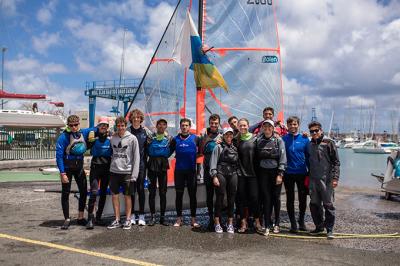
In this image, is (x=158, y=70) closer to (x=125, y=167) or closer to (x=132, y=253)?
(x=125, y=167)

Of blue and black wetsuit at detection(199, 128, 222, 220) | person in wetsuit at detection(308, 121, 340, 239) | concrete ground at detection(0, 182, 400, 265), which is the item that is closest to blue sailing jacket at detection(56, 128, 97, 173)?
concrete ground at detection(0, 182, 400, 265)

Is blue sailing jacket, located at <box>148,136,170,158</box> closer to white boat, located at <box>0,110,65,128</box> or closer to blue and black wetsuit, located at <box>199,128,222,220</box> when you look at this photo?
blue and black wetsuit, located at <box>199,128,222,220</box>

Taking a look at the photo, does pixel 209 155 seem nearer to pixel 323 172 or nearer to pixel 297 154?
pixel 297 154

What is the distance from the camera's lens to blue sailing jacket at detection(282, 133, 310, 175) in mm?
5539

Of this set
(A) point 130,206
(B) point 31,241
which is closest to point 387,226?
(A) point 130,206

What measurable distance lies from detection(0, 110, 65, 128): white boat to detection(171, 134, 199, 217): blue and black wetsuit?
73.3ft

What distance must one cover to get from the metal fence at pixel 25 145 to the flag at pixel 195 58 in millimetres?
12292

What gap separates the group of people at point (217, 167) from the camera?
5.38 m

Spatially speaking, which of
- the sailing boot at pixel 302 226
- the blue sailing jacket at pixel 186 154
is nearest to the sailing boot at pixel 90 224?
the blue sailing jacket at pixel 186 154

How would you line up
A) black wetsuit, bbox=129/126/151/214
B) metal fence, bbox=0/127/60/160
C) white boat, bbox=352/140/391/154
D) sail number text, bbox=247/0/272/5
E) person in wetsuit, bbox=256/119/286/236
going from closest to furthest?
person in wetsuit, bbox=256/119/286/236
black wetsuit, bbox=129/126/151/214
sail number text, bbox=247/0/272/5
metal fence, bbox=0/127/60/160
white boat, bbox=352/140/391/154

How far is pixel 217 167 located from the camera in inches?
214

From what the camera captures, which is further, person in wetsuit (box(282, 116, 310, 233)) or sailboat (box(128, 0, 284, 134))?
sailboat (box(128, 0, 284, 134))

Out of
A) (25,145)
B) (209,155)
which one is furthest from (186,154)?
(25,145)

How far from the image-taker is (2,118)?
80.8 ft
